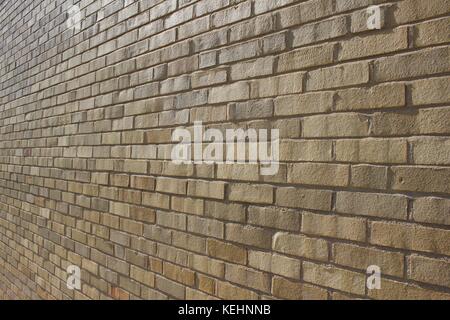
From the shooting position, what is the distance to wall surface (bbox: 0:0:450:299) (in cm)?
125

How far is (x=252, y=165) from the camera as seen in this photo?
1699 millimetres

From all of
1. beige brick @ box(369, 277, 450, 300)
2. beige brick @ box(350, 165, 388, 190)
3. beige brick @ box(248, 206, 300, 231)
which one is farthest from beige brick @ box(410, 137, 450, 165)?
beige brick @ box(248, 206, 300, 231)

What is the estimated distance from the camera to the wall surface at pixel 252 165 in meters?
1.25

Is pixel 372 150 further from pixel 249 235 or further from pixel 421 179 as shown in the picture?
pixel 249 235

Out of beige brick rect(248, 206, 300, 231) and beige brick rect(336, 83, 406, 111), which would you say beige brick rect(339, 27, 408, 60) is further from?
beige brick rect(248, 206, 300, 231)

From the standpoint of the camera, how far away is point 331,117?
144 cm

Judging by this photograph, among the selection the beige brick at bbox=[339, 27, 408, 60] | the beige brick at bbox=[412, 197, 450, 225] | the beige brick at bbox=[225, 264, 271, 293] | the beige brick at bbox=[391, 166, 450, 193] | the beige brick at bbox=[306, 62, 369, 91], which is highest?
the beige brick at bbox=[339, 27, 408, 60]

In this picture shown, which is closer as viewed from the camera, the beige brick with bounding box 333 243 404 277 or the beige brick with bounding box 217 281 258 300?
the beige brick with bounding box 333 243 404 277

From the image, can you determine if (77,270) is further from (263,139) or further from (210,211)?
(263,139)

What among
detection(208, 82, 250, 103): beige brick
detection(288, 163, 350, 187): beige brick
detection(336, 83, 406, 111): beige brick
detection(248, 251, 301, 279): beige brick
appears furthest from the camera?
detection(208, 82, 250, 103): beige brick

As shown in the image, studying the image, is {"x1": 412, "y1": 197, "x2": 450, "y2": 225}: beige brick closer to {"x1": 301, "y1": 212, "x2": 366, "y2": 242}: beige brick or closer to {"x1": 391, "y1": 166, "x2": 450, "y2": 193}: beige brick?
{"x1": 391, "y1": 166, "x2": 450, "y2": 193}: beige brick

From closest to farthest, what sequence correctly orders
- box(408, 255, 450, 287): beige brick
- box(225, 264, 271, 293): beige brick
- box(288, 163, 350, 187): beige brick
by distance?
box(408, 255, 450, 287): beige brick
box(288, 163, 350, 187): beige brick
box(225, 264, 271, 293): beige brick

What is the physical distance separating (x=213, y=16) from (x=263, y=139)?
65 centimetres

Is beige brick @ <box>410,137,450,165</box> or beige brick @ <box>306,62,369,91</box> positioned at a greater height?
beige brick @ <box>306,62,369,91</box>
